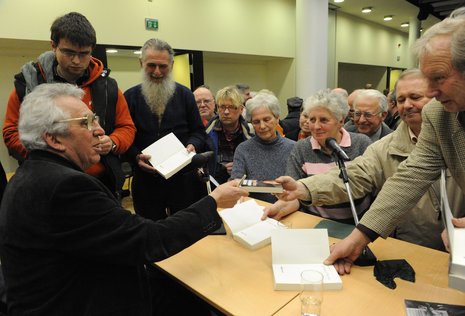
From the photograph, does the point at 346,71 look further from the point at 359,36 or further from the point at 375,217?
the point at 375,217

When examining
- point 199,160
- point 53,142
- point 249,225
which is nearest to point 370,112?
point 249,225

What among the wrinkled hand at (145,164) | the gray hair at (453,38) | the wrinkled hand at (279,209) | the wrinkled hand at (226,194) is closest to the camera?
the gray hair at (453,38)

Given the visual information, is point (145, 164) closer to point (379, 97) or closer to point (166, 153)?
point (166, 153)

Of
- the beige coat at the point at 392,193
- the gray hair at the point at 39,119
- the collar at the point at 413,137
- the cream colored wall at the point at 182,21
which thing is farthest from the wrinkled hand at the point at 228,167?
the cream colored wall at the point at 182,21

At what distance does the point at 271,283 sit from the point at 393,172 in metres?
1.02

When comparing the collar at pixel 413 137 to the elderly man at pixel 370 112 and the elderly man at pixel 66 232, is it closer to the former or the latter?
the elderly man at pixel 370 112

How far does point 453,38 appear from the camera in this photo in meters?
1.10

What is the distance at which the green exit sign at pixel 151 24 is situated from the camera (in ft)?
17.7

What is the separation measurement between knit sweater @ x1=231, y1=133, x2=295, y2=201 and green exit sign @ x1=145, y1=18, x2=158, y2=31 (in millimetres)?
3646

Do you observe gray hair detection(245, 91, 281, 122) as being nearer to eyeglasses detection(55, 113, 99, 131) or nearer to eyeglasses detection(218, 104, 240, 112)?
eyeglasses detection(218, 104, 240, 112)

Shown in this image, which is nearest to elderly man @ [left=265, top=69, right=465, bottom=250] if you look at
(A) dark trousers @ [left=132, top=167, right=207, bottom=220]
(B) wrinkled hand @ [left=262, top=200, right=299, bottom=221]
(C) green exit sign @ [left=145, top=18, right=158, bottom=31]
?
(B) wrinkled hand @ [left=262, top=200, right=299, bottom=221]

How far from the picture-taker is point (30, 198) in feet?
3.71

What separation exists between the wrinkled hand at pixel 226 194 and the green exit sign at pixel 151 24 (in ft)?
15.1

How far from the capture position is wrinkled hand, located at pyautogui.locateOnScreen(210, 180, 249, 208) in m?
1.53
